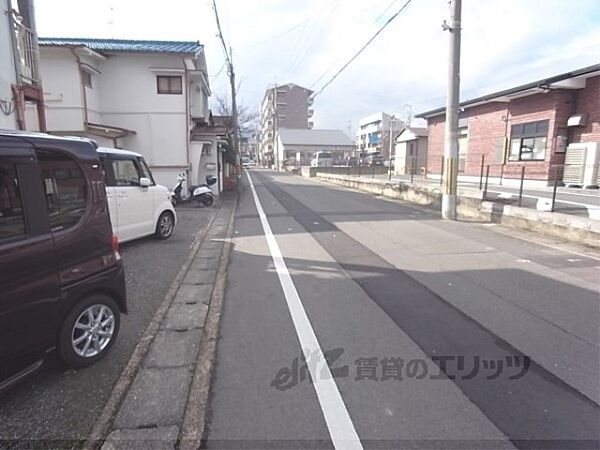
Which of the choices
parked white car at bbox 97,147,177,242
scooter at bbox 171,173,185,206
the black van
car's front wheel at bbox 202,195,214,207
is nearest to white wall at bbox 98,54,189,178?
scooter at bbox 171,173,185,206

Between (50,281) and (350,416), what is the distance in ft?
7.92

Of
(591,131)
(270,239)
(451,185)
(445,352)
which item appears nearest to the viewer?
(445,352)

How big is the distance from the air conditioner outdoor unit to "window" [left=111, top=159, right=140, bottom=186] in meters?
15.7

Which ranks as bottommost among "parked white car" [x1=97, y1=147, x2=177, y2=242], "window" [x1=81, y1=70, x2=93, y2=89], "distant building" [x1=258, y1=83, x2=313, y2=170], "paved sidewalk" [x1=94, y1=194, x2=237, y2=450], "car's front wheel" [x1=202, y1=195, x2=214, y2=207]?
"paved sidewalk" [x1=94, y1=194, x2=237, y2=450]

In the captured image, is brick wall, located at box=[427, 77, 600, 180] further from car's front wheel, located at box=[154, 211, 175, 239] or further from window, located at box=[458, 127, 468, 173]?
car's front wheel, located at box=[154, 211, 175, 239]

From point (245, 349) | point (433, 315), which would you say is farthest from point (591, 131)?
point (245, 349)

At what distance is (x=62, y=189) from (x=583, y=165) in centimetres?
1903

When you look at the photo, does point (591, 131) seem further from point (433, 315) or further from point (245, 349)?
point (245, 349)

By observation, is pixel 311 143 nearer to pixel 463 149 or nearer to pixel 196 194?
pixel 463 149

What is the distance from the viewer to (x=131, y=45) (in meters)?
16.6

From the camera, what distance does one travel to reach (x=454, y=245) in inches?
318

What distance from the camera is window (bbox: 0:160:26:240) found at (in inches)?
105

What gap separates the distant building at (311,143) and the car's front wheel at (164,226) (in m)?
65.5

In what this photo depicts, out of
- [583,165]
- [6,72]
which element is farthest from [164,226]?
[583,165]
